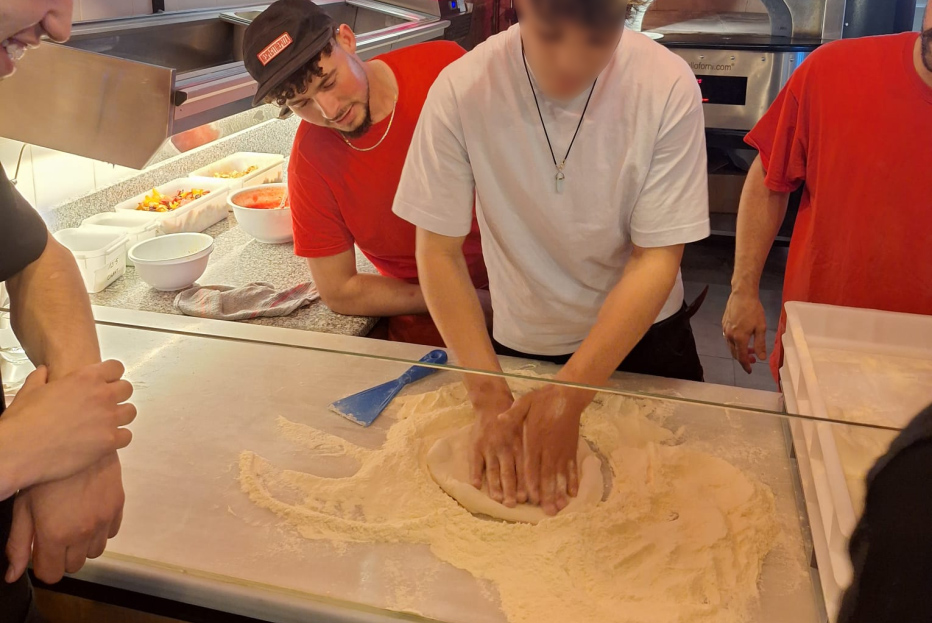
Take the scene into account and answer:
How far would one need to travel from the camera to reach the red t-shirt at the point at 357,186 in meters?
1.68

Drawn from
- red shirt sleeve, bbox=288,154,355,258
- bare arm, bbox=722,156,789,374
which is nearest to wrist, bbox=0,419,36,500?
red shirt sleeve, bbox=288,154,355,258

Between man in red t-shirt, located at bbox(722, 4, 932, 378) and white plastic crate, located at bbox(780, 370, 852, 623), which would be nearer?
white plastic crate, located at bbox(780, 370, 852, 623)

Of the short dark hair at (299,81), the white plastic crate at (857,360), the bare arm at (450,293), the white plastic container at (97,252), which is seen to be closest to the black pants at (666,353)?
the bare arm at (450,293)

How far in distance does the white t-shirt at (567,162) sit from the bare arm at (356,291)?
1.75 ft

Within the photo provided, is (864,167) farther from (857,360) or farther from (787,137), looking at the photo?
(857,360)

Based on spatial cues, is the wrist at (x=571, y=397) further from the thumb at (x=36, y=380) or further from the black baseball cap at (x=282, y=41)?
the black baseball cap at (x=282, y=41)

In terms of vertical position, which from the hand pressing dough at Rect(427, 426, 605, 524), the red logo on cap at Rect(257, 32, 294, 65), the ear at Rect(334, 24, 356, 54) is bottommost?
the hand pressing dough at Rect(427, 426, 605, 524)

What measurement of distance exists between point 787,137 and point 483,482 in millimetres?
977

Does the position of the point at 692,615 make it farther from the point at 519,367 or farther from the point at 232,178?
the point at 232,178

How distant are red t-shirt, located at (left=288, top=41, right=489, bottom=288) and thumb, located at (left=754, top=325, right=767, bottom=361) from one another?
0.61 metres

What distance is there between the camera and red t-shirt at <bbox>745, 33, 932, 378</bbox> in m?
1.34

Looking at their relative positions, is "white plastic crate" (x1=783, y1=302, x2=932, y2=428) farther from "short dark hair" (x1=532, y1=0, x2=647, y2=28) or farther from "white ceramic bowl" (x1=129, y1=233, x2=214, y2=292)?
"white ceramic bowl" (x1=129, y1=233, x2=214, y2=292)

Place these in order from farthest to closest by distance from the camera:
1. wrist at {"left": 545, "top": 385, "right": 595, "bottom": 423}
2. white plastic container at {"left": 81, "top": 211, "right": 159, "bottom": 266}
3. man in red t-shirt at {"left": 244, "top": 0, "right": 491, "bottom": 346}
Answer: white plastic container at {"left": 81, "top": 211, "right": 159, "bottom": 266}
man in red t-shirt at {"left": 244, "top": 0, "right": 491, "bottom": 346}
wrist at {"left": 545, "top": 385, "right": 595, "bottom": 423}

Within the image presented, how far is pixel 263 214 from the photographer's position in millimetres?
2023
